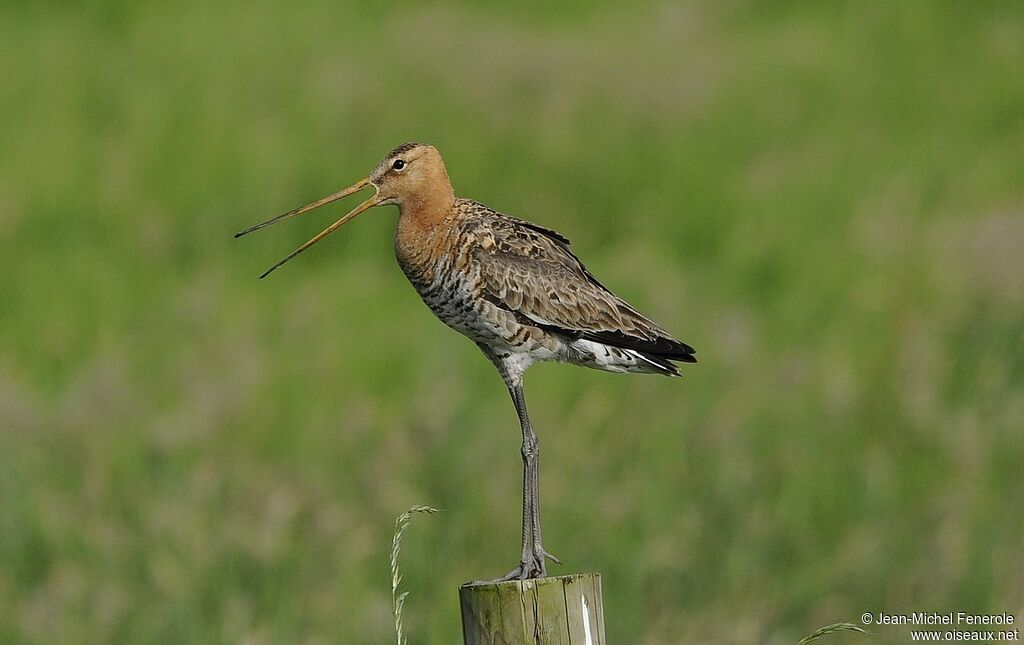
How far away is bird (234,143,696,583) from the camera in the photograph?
559 cm

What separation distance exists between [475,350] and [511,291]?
5569 millimetres

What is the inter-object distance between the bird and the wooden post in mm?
1201

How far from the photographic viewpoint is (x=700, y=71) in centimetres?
1680

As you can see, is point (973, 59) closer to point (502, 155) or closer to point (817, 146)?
point (817, 146)

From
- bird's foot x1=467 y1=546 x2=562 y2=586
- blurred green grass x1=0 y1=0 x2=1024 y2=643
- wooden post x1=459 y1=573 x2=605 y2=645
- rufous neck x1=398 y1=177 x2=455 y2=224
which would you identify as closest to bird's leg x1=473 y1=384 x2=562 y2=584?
bird's foot x1=467 y1=546 x2=562 y2=586

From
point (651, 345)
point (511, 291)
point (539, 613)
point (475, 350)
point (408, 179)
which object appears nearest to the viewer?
point (539, 613)

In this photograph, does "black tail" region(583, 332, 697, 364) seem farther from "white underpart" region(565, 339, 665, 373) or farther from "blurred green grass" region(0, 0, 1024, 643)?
"blurred green grass" region(0, 0, 1024, 643)

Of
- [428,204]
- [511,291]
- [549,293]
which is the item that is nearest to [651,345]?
[549,293]

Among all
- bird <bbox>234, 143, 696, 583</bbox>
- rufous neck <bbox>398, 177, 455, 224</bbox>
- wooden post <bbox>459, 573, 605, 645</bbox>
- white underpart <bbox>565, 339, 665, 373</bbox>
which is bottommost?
wooden post <bbox>459, 573, 605, 645</bbox>

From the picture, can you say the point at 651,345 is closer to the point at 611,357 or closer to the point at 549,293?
the point at 611,357

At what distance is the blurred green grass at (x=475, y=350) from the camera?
8.39 m

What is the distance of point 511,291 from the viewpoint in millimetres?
5812

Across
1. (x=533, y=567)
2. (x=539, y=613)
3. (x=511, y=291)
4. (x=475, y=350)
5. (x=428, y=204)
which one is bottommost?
(x=539, y=613)

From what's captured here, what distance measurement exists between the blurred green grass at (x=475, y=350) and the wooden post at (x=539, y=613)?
10.8 feet
